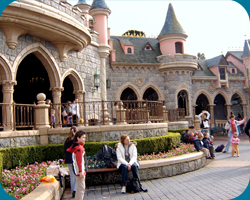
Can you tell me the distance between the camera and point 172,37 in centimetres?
2011

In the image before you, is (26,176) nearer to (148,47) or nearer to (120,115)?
(120,115)

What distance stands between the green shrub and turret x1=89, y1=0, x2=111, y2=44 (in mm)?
7749

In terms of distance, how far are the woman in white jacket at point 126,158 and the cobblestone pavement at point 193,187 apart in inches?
16.1

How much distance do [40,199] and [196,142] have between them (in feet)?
23.0

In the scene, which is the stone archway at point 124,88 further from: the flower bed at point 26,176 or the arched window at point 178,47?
the flower bed at point 26,176

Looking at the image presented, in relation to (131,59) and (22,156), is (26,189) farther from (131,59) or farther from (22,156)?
(131,59)

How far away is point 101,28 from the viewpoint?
15203 millimetres

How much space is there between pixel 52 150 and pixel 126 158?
106 inches

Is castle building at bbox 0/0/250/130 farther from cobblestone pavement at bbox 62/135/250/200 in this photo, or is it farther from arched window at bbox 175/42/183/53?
cobblestone pavement at bbox 62/135/250/200

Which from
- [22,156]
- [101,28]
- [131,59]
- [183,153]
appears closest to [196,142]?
[183,153]

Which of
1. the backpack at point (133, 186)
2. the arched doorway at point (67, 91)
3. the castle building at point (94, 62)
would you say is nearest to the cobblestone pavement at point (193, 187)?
the backpack at point (133, 186)

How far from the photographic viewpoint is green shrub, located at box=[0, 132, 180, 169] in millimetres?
7359

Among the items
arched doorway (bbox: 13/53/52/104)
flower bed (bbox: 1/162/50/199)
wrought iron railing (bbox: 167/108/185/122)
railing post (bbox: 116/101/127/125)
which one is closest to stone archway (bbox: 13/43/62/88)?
arched doorway (bbox: 13/53/52/104)

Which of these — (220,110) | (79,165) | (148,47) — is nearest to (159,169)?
Answer: (79,165)
